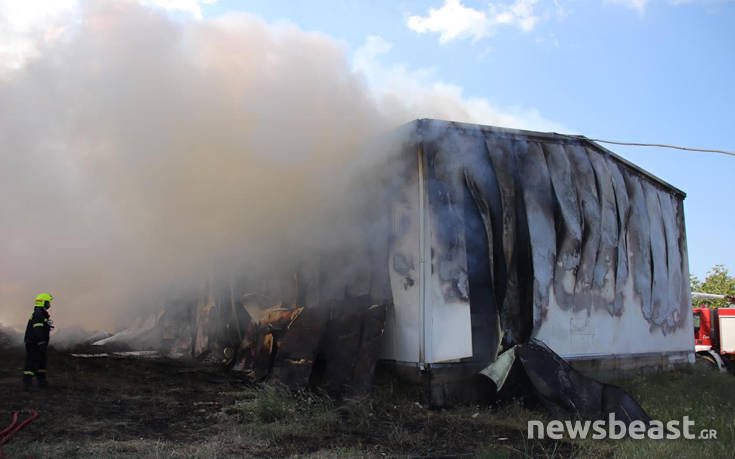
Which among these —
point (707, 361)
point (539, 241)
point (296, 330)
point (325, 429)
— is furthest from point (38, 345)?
point (707, 361)

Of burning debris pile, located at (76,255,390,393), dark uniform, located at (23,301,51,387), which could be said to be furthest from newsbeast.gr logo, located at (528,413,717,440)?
dark uniform, located at (23,301,51,387)

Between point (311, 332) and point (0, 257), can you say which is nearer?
point (311, 332)

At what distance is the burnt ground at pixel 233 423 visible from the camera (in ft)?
15.9

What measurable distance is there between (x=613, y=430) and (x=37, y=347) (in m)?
7.18

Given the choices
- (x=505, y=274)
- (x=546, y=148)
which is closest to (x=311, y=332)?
(x=505, y=274)

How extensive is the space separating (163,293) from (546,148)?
8.53 metres

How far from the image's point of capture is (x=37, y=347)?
7.50 m

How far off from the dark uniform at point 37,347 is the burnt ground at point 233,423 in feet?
0.86

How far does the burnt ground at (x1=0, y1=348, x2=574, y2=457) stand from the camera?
15.9ft

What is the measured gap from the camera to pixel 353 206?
26.3 feet

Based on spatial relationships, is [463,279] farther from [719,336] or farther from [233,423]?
[719,336]

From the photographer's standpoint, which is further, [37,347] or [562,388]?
[37,347]

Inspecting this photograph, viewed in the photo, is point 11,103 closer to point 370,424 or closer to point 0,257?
point 0,257

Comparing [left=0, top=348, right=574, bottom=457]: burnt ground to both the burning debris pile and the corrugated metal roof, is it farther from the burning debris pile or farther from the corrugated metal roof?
the corrugated metal roof
